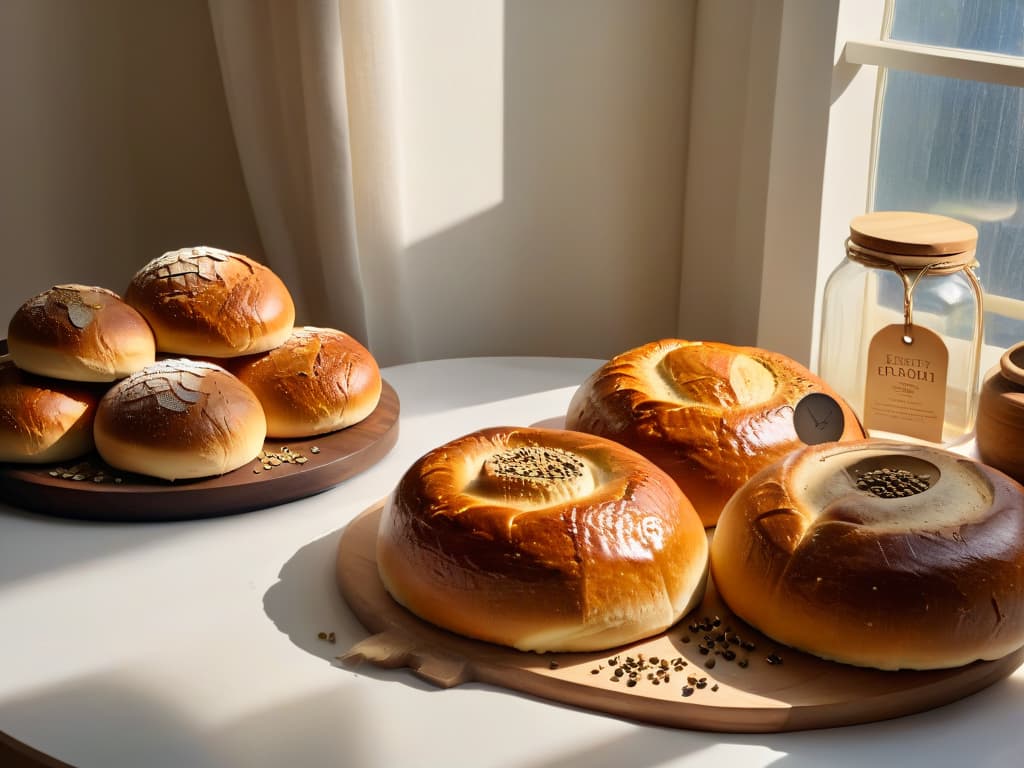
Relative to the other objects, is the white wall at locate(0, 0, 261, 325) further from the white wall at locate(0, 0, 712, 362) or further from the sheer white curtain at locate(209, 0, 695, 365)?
the sheer white curtain at locate(209, 0, 695, 365)

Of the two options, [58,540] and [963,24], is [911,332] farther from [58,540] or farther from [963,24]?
[58,540]

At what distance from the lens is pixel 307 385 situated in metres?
1.20

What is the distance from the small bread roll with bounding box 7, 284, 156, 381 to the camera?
1.12m

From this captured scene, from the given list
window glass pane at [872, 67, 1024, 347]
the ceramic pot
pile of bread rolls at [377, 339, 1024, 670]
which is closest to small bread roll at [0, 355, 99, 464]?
pile of bread rolls at [377, 339, 1024, 670]

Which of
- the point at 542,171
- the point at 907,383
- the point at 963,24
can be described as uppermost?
the point at 963,24

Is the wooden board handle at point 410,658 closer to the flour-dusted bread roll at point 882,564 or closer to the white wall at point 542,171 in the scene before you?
the flour-dusted bread roll at point 882,564

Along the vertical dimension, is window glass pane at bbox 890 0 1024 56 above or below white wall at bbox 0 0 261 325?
above

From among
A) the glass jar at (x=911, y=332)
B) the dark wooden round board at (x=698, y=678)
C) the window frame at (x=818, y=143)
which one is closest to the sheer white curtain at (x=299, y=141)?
the window frame at (x=818, y=143)

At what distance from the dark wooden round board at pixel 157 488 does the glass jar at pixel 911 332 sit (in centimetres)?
57

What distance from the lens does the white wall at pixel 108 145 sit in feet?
5.87

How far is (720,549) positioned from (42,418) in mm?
693

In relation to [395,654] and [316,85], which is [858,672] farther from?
[316,85]

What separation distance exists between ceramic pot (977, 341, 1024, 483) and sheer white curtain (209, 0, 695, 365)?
0.75 meters

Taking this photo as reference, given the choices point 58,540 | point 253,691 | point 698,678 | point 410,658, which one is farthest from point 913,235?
point 58,540
